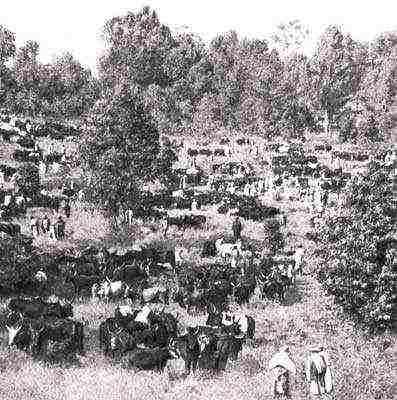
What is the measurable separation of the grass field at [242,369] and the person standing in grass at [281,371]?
401 mm

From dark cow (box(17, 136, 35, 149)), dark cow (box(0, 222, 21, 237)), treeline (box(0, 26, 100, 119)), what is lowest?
dark cow (box(0, 222, 21, 237))

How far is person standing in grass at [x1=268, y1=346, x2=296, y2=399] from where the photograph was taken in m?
16.9

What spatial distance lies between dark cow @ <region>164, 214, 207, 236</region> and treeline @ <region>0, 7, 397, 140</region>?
4214cm

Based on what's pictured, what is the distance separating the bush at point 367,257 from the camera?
21.7 metres

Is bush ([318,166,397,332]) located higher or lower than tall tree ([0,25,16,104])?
lower

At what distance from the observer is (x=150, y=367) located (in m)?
18.7

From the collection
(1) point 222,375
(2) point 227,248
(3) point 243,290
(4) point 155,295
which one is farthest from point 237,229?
(1) point 222,375

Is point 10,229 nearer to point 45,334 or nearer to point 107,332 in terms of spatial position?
point 45,334

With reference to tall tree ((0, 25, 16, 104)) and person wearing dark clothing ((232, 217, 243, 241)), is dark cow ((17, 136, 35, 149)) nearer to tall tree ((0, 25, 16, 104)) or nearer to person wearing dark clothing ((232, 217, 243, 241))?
tall tree ((0, 25, 16, 104))

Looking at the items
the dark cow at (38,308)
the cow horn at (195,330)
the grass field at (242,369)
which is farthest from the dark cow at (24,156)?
the cow horn at (195,330)

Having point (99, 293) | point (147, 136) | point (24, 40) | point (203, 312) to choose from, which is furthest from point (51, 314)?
point (24, 40)

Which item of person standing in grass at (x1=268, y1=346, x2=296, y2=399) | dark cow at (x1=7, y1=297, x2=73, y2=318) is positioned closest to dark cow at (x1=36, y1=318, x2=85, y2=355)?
dark cow at (x1=7, y1=297, x2=73, y2=318)

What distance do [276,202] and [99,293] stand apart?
82.2 feet

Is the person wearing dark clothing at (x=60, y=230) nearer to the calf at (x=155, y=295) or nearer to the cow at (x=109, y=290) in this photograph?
the cow at (x=109, y=290)
